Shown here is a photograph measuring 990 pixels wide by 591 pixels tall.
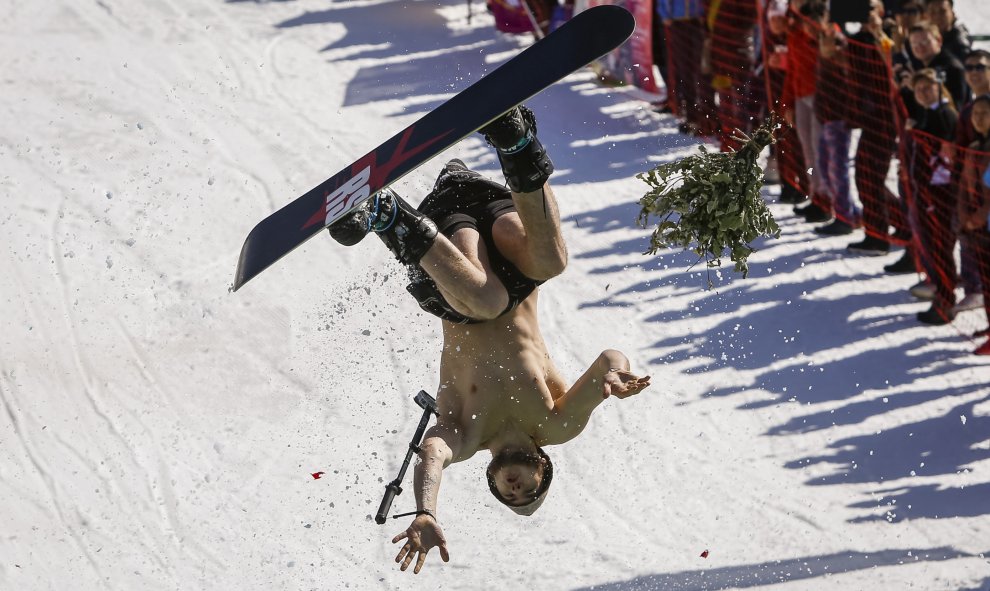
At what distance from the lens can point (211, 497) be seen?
7.19 meters

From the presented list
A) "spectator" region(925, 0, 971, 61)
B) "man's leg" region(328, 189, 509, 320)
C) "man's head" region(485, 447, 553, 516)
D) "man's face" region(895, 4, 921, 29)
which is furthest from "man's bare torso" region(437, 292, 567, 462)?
"man's face" region(895, 4, 921, 29)

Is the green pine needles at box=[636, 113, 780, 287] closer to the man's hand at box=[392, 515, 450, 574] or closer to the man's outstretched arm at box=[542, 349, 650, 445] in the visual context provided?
the man's outstretched arm at box=[542, 349, 650, 445]

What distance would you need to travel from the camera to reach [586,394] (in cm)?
574

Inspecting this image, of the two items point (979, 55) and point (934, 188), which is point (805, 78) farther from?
point (979, 55)

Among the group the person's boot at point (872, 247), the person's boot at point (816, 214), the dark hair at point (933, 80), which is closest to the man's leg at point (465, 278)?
the dark hair at point (933, 80)

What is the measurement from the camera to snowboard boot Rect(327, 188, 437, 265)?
5.13 meters

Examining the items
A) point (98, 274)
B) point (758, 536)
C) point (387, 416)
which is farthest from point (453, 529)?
point (98, 274)

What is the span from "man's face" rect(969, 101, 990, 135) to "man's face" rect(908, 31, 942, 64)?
0.73 m

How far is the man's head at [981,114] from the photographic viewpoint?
24.6ft

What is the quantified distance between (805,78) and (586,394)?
400 centimetres

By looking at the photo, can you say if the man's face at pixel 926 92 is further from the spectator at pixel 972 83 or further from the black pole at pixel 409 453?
the black pole at pixel 409 453

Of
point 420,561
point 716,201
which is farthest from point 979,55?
point 420,561

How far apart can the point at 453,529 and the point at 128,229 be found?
3.50 meters

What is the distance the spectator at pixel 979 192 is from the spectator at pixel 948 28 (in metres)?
0.94
